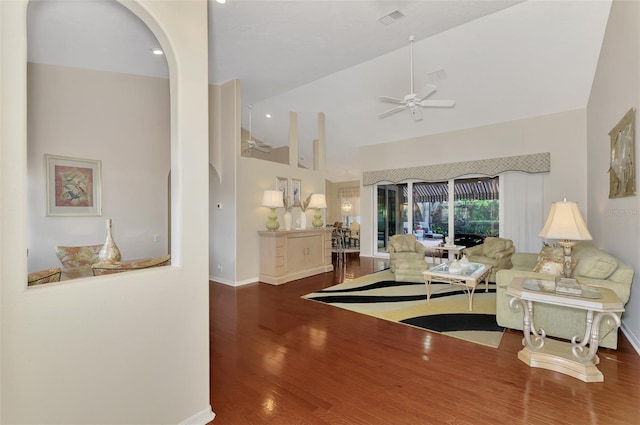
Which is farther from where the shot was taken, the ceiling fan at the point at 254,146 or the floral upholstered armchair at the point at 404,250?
the ceiling fan at the point at 254,146

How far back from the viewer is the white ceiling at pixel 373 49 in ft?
11.8

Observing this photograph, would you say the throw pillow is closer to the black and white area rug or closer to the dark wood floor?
the black and white area rug

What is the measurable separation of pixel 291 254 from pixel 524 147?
5530mm

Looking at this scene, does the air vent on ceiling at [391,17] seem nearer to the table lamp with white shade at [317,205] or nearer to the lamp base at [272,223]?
the table lamp with white shade at [317,205]

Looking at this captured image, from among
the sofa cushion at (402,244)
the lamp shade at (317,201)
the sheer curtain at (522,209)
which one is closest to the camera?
the sofa cushion at (402,244)

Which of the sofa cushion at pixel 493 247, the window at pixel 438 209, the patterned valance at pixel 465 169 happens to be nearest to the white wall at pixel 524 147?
the patterned valance at pixel 465 169

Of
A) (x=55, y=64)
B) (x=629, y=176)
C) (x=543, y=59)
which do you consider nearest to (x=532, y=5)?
(x=543, y=59)

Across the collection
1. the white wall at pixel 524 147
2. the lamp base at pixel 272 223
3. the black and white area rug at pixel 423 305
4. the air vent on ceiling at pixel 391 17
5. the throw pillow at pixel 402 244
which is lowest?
the black and white area rug at pixel 423 305

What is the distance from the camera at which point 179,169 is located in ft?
6.25

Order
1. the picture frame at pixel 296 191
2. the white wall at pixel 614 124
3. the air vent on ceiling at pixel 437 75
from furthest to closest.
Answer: the picture frame at pixel 296 191 < the air vent on ceiling at pixel 437 75 < the white wall at pixel 614 124

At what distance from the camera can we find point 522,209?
6.62 m

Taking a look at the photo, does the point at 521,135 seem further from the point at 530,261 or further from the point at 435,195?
the point at 530,261

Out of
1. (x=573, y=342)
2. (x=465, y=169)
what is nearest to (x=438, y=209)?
(x=465, y=169)

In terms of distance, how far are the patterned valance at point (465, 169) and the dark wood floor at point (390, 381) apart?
4172 mm
